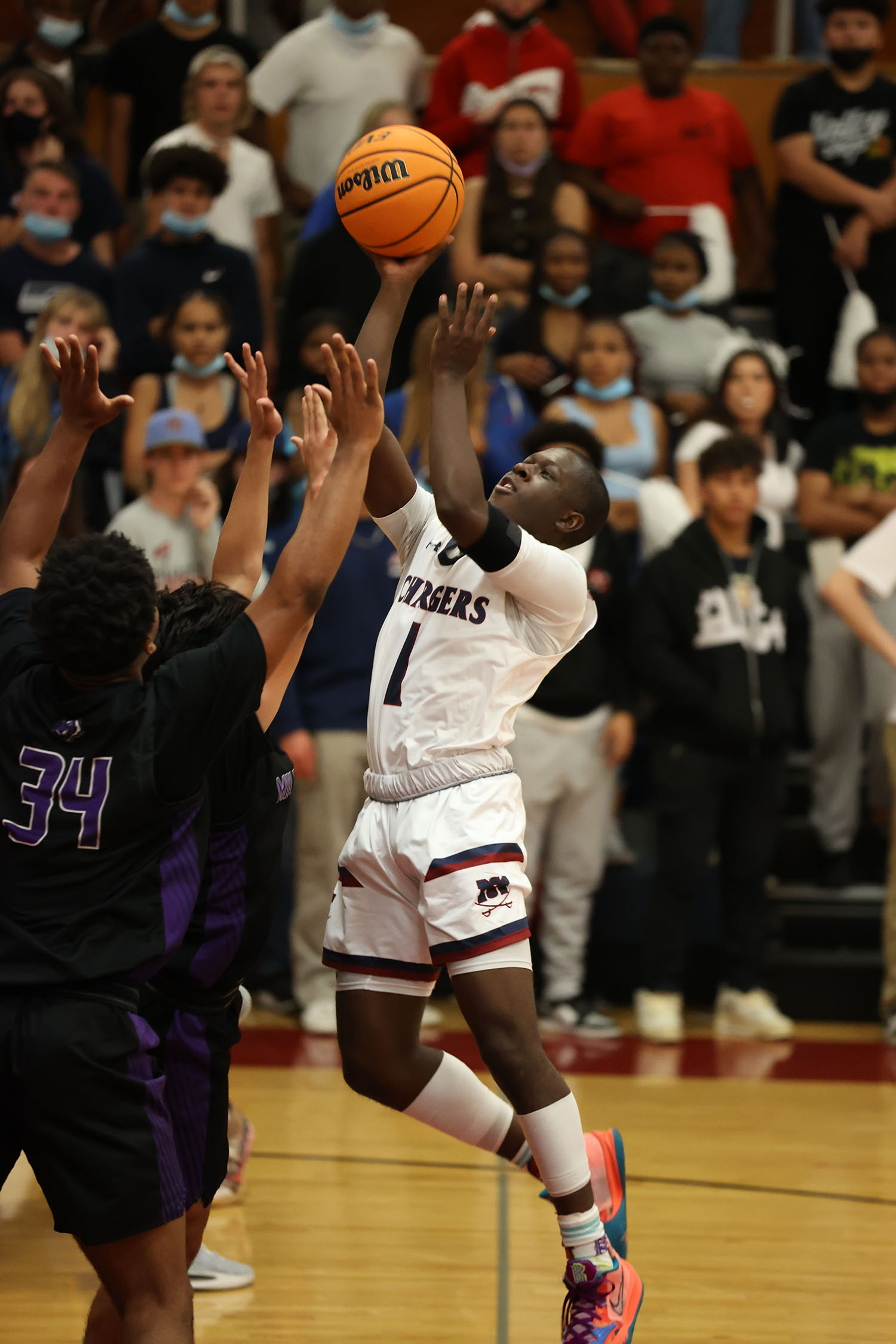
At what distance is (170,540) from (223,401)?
1055mm

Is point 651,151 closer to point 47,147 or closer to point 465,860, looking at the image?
point 47,147

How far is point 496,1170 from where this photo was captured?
5.17 meters

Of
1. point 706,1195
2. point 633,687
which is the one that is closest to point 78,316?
point 633,687

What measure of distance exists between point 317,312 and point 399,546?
11.6ft

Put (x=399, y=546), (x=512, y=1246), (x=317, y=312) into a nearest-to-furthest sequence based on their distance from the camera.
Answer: (x=399, y=546) < (x=512, y=1246) < (x=317, y=312)

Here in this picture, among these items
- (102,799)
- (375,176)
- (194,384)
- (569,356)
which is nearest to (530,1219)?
(102,799)

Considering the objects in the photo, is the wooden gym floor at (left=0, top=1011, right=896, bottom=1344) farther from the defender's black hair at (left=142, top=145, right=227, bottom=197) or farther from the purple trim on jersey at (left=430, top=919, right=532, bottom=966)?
the defender's black hair at (left=142, top=145, right=227, bottom=197)

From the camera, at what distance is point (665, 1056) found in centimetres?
641

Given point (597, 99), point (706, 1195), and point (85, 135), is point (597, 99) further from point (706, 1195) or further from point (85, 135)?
point (706, 1195)

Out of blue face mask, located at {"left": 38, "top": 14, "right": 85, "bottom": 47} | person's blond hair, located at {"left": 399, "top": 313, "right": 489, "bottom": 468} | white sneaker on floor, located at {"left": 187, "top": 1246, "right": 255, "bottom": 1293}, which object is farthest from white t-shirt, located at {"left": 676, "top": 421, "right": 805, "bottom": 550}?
blue face mask, located at {"left": 38, "top": 14, "right": 85, "bottom": 47}

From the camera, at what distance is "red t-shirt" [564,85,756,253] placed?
8875 mm

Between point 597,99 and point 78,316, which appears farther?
point 597,99

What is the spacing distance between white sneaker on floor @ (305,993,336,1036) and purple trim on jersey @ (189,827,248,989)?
3409mm

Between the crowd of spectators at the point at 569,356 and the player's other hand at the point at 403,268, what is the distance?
245 cm
